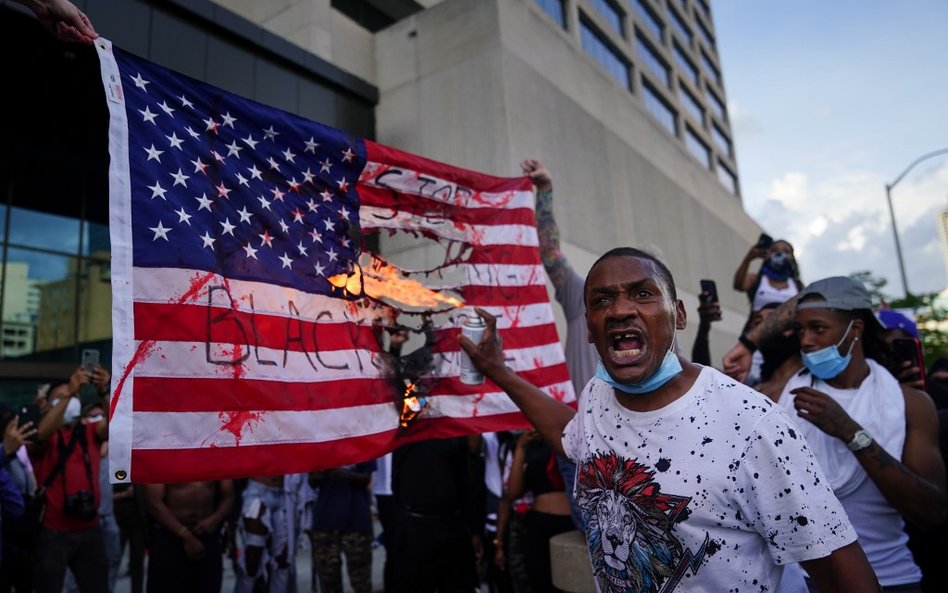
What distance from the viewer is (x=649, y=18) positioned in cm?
3109

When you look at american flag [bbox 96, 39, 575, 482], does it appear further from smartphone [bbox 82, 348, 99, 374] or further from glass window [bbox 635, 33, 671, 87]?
glass window [bbox 635, 33, 671, 87]

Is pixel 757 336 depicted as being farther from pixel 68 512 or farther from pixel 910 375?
Answer: pixel 68 512

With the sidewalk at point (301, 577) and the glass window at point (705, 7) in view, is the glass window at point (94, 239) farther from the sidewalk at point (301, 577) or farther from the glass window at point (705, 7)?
the glass window at point (705, 7)

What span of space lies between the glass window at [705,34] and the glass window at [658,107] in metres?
12.9

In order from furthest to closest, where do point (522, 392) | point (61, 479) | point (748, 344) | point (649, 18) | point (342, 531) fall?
point (649, 18) < point (342, 531) < point (61, 479) < point (748, 344) < point (522, 392)

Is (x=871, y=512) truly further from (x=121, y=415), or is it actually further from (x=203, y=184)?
(x=203, y=184)

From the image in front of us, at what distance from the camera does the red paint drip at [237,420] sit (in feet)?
9.04

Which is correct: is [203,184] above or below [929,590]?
above

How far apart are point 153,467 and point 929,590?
4056 mm

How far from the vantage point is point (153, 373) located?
260 centimetres

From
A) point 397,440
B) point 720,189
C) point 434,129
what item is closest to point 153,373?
point 397,440

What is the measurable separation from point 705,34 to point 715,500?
4633 centimetres

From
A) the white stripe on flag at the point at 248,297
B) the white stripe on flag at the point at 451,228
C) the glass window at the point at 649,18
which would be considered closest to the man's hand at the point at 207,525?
the white stripe on flag at the point at 248,297

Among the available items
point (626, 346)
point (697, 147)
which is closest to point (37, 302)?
point (626, 346)
